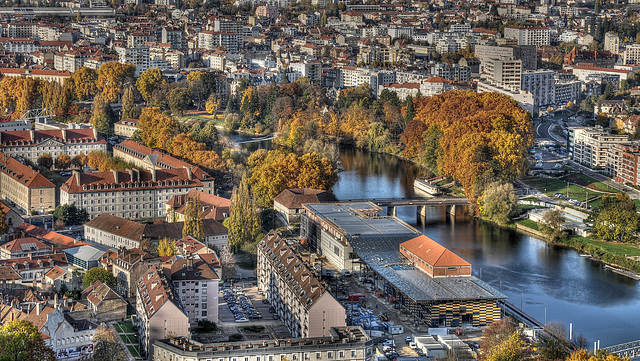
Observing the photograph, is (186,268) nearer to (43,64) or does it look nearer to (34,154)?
(34,154)

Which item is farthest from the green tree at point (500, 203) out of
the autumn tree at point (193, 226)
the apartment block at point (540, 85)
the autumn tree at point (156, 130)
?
the apartment block at point (540, 85)

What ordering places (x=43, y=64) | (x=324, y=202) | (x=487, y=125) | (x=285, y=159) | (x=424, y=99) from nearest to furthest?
(x=324, y=202)
(x=285, y=159)
(x=487, y=125)
(x=424, y=99)
(x=43, y=64)

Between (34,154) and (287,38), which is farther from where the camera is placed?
(287,38)

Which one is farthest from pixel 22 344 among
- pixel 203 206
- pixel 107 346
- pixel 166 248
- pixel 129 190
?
pixel 129 190

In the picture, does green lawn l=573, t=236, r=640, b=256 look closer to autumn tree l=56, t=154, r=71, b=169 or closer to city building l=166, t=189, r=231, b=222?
city building l=166, t=189, r=231, b=222

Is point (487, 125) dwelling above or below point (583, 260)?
above

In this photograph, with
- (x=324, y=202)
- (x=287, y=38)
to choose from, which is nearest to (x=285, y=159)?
(x=324, y=202)

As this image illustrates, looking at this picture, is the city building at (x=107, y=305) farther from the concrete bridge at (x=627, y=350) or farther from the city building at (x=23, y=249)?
the concrete bridge at (x=627, y=350)

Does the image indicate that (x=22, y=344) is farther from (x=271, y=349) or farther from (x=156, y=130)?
(x=156, y=130)

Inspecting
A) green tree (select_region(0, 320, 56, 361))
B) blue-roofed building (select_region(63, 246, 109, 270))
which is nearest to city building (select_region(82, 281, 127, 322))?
green tree (select_region(0, 320, 56, 361))
